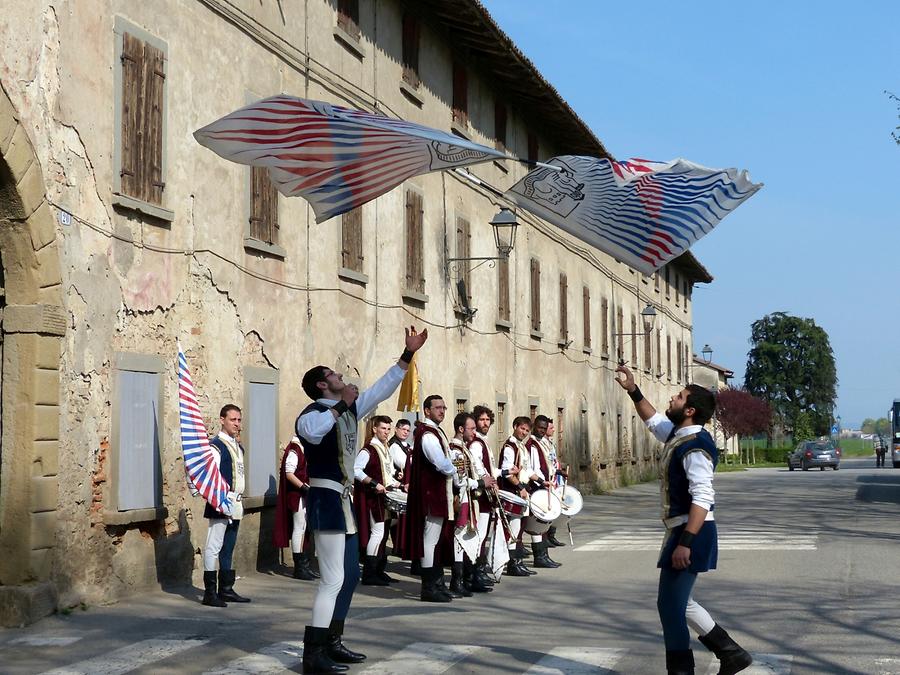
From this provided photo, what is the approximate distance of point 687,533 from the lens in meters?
7.44

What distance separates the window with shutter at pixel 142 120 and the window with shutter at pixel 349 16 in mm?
5393

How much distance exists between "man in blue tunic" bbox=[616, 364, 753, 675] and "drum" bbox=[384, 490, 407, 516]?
6819 millimetres

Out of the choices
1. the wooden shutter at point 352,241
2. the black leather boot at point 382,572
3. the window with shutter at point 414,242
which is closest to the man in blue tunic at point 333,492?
the black leather boot at point 382,572

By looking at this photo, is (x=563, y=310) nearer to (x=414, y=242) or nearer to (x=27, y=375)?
(x=414, y=242)

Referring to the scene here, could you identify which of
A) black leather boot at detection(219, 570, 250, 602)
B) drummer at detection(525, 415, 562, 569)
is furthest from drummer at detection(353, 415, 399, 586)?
black leather boot at detection(219, 570, 250, 602)

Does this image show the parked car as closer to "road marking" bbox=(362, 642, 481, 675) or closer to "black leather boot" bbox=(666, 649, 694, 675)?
"road marking" bbox=(362, 642, 481, 675)

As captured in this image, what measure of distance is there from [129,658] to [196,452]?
345 centimetres

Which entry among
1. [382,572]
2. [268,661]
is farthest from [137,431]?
[268,661]

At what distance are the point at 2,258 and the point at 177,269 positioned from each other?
257 cm

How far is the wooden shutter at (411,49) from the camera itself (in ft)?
68.2

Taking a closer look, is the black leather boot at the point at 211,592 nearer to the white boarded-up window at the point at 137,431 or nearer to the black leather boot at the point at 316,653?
the white boarded-up window at the point at 137,431

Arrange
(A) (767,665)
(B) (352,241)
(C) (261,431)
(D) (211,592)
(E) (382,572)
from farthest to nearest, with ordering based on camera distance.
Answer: (B) (352,241) < (C) (261,431) < (E) (382,572) < (D) (211,592) < (A) (767,665)

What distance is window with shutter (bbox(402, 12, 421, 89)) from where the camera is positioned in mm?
20797

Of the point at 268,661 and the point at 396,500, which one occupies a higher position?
the point at 396,500
